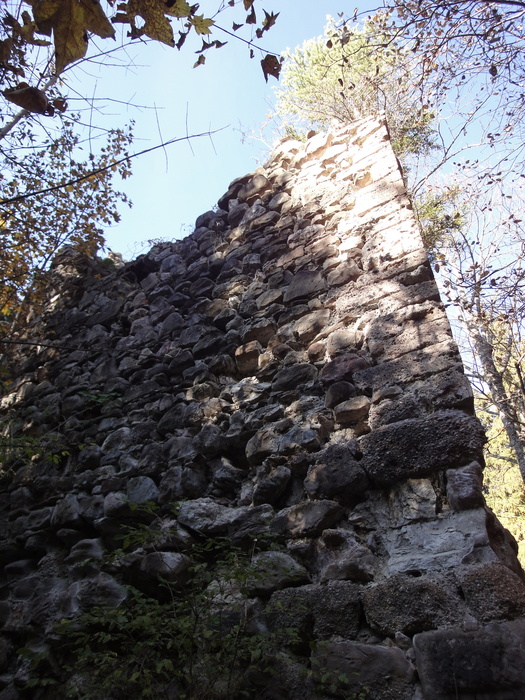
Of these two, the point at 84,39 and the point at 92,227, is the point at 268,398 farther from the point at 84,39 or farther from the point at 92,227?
the point at 92,227

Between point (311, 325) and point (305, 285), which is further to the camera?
point (305, 285)

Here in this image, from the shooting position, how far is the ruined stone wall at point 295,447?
1.64 m

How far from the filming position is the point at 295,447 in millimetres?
2342

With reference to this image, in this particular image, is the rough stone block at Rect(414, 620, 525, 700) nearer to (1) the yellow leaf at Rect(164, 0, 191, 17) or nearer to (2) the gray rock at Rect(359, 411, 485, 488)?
(2) the gray rock at Rect(359, 411, 485, 488)

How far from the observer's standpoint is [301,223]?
351 cm

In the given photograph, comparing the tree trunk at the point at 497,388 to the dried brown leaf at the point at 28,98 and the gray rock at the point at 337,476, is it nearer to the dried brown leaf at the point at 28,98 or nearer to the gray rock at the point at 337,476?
the gray rock at the point at 337,476

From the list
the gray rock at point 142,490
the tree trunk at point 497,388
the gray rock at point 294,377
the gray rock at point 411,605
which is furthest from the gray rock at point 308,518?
the tree trunk at point 497,388

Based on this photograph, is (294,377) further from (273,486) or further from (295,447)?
(273,486)

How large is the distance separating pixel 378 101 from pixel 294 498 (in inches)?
210

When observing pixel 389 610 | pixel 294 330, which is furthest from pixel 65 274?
pixel 389 610

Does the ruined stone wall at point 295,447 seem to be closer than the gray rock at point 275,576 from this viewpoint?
Yes

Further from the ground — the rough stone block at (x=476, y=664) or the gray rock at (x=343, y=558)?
the gray rock at (x=343, y=558)

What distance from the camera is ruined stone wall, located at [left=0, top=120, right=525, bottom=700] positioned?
5.37ft

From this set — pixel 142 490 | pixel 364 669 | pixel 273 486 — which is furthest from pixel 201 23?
pixel 364 669
